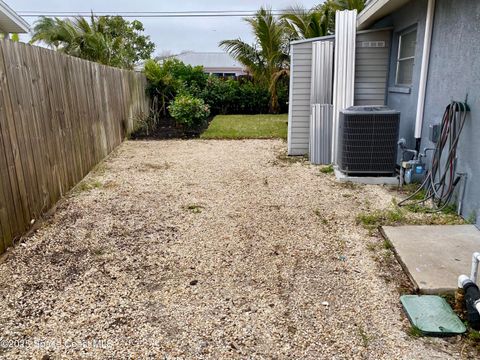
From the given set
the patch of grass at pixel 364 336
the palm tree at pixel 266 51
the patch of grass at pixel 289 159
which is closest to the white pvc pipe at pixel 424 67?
the patch of grass at pixel 289 159

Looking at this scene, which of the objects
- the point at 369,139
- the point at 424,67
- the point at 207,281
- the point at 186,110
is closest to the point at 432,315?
the point at 207,281

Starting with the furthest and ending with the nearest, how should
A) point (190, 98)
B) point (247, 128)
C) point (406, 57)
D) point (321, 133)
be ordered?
point (247, 128) < point (190, 98) < point (321, 133) < point (406, 57)

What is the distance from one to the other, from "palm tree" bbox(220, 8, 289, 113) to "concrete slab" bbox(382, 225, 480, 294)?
11.5 metres

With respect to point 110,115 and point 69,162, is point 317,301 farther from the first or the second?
point 110,115

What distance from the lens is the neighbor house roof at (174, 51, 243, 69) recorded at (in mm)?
28297

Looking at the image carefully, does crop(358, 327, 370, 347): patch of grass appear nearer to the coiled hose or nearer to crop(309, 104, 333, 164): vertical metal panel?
the coiled hose

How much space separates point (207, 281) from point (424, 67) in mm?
3847

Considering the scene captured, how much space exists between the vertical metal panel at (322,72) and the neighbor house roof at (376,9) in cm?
64

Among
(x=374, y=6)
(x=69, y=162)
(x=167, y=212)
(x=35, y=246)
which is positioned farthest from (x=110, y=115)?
(x=374, y=6)

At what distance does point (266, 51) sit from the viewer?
14.0 m

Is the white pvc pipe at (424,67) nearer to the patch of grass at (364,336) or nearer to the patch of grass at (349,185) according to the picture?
the patch of grass at (349,185)

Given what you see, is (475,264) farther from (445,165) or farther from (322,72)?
(322,72)

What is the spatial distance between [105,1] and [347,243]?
27.4m

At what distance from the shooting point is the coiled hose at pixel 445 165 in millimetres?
3779
